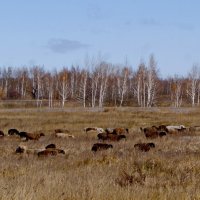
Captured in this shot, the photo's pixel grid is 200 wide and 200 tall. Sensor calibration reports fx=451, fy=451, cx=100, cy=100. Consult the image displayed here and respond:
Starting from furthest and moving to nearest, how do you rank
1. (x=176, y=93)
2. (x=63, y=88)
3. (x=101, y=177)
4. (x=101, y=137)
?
1. (x=176, y=93)
2. (x=63, y=88)
3. (x=101, y=137)
4. (x=101, y=177)

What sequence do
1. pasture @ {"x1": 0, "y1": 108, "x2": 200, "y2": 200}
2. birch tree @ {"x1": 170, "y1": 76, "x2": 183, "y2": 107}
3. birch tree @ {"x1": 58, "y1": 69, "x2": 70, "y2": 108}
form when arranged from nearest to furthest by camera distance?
pasture @ {"x1": 0, "y1": 108, "x2": 200, "y2": 200}
birch tree @ {"x1": 58, "y1": 69, "x2": 70, "y2": 108}
birch tree @ {"x1": 170, "y1": 76, "x2": 183, "y2": 107}

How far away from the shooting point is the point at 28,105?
270ft

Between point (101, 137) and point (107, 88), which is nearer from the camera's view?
point (101, 137)

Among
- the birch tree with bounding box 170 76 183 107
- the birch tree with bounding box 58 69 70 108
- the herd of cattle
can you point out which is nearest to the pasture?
the herd of cattle

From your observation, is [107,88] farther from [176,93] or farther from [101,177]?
[101,177]

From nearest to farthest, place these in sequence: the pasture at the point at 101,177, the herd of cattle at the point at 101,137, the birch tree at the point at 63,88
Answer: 1. the pasture at the point at 101,177
2. the herd of cattle at the point at 101,137
3. the birch tree at the point at 63,88

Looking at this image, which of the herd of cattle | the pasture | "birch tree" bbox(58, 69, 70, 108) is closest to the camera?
the pasture

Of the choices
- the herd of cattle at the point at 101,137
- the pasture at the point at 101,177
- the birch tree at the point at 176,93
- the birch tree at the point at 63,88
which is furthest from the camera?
the birch tree at the point at 176,93

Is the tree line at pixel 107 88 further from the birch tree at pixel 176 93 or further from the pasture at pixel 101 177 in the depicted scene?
the pasture at pixel 101 177

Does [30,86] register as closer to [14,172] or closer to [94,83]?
[94,83]

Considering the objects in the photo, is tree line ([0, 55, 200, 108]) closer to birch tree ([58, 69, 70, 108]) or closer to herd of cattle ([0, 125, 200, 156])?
birch tree ([58, 69, 70, 108])

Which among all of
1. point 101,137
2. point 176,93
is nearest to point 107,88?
point 176,93

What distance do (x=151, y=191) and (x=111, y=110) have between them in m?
39.8

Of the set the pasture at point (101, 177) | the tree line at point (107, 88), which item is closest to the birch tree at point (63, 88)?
the tree line at point (107, 88)
